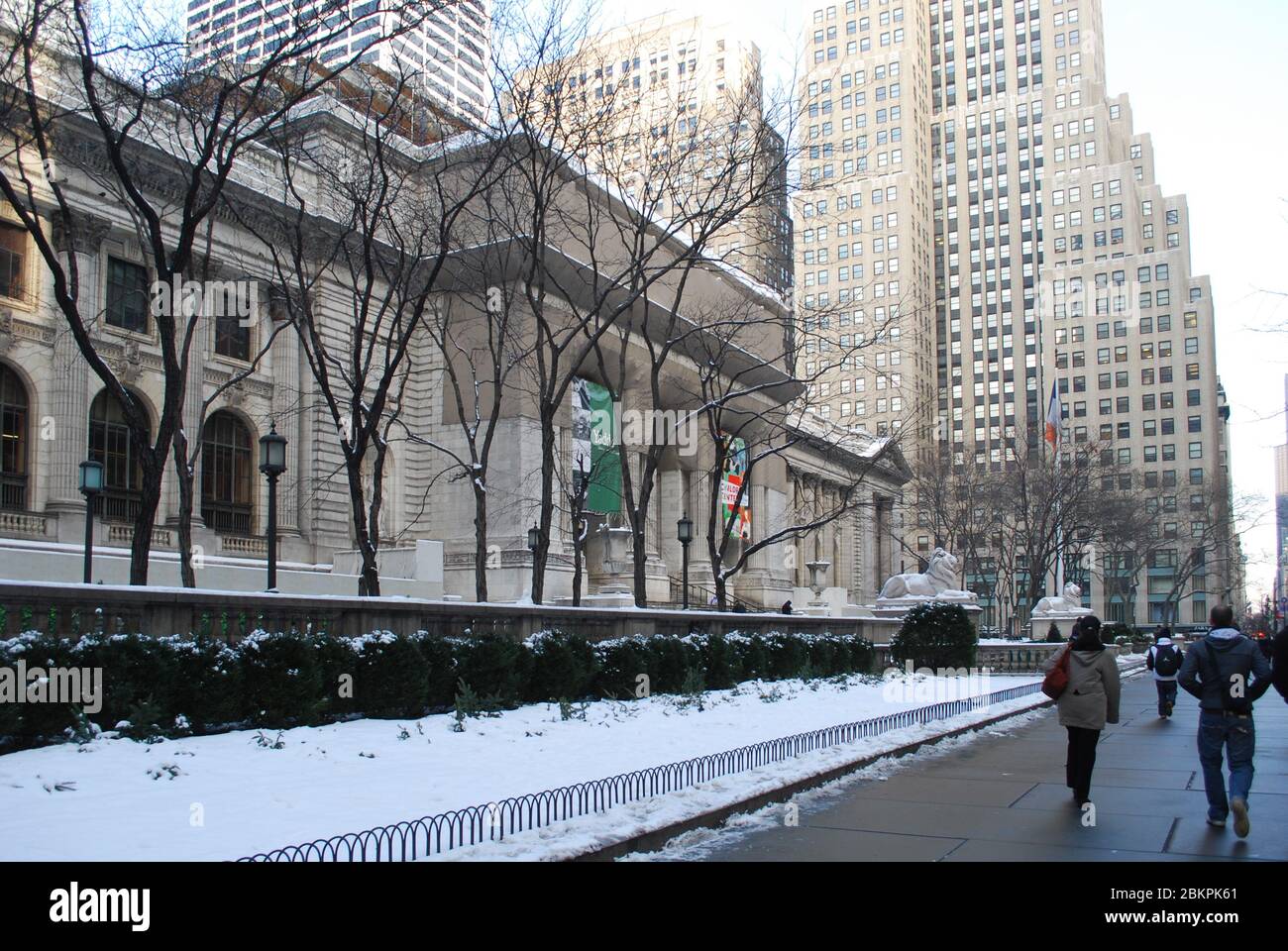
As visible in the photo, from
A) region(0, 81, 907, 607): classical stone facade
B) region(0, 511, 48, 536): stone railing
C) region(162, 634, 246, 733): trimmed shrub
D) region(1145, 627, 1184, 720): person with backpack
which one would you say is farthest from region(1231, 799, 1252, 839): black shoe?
region(0, 511, 48, 536): stone railing

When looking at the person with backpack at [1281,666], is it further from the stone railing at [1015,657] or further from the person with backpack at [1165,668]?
the stone railing at [1015,657]

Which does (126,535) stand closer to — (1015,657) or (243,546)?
(243,546)

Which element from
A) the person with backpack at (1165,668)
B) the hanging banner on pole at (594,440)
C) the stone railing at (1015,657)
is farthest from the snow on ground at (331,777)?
the hanging banner on pole at (594,440)

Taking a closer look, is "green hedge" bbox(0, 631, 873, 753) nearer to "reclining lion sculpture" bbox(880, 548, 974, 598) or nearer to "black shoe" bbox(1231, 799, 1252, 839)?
"black shoe" bbox(1231, 799, 1252, 839)

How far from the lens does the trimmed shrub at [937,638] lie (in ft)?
94.2

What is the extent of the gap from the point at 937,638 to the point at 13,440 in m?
24.7

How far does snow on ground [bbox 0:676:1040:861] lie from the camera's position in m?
7.86

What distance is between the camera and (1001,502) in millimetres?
55156

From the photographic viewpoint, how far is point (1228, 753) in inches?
A: 375

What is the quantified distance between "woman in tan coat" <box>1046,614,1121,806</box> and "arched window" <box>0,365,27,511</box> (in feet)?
94.3

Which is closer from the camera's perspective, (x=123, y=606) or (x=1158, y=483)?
(x=123, y=606)

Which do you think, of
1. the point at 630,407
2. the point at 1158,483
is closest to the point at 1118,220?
the point at 1158,483

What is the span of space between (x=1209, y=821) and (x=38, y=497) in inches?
1201
